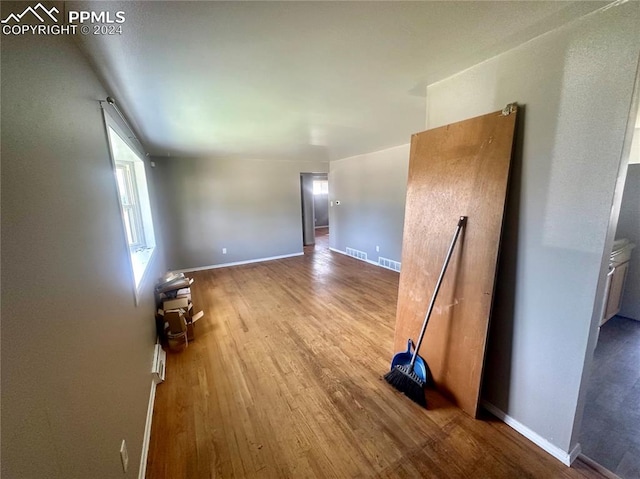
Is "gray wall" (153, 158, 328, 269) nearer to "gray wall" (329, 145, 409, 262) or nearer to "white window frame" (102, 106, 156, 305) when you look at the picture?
"gray wall" (329, 145, 409, 262)

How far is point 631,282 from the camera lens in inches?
109

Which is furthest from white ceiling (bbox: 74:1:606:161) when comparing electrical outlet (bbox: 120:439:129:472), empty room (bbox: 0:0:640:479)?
electrical outlet (bbox: 120:439:129:472)

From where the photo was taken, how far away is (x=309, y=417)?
170 centimetres

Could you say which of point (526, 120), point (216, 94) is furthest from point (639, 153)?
point (216, 94)

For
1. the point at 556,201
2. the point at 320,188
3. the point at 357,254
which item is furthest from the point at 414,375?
the point at 320,188

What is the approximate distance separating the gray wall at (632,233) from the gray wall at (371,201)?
8.08 ft

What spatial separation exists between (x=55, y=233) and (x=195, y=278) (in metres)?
4.24

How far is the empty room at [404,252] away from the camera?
79 centimetres

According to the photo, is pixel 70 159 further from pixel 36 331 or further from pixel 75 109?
pixel 36 331

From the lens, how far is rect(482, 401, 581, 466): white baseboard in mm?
1374


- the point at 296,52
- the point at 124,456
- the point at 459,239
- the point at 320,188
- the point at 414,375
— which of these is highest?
the point at 296,52

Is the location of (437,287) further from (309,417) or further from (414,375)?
(309,417)

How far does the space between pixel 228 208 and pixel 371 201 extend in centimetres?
296

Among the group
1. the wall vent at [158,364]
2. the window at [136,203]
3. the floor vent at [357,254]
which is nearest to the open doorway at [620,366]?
the wall vent at [158,364]
